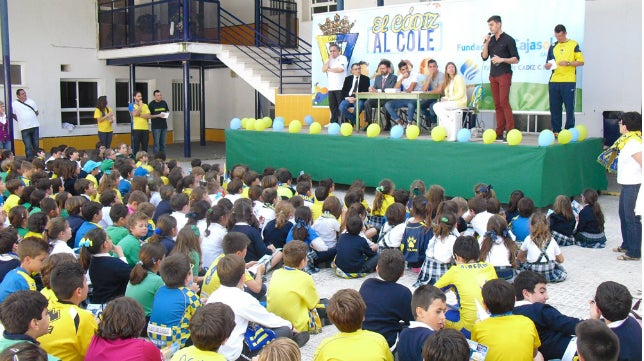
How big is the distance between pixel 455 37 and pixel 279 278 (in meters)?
7.50

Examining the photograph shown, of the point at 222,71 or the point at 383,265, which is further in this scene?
the point at 222,71

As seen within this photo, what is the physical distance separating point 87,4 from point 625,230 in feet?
50.4

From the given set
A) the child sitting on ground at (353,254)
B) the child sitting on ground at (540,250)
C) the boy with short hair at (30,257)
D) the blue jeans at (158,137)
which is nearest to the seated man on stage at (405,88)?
the child sitting on ground at (353,254)

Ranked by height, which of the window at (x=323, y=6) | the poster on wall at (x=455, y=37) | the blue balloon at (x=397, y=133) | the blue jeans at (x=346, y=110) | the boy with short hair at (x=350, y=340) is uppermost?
the window at (x=323, y=6)

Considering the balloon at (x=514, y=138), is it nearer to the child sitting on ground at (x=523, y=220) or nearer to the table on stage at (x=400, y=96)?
the table on stage at (x=400, y=96)

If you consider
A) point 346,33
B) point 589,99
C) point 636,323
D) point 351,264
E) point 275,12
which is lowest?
point 351,264

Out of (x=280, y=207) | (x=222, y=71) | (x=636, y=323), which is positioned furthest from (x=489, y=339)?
(x=222, y=71)

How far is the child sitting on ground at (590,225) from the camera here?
22.9 feet

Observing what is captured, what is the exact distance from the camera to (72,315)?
3600 millimetres

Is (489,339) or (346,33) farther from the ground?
(346,33)

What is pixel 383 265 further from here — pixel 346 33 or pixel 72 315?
pixel 346 33

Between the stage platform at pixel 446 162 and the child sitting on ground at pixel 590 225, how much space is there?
1.42 metres

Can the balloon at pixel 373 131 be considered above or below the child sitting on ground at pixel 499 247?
above

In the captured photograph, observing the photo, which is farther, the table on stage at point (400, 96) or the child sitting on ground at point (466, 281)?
the table on stage at point (400, 96)
